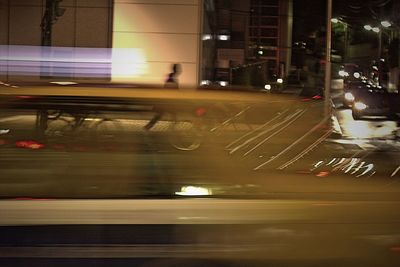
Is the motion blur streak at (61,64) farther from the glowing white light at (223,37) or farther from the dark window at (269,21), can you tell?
the dark window at (269,21)

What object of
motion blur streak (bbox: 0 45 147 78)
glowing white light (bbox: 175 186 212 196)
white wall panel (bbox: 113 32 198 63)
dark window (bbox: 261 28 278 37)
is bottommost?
glowing white light (bbox: 175 186 212 196)

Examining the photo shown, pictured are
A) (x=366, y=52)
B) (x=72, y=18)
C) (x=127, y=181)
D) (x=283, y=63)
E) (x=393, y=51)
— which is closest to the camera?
(x=127, y=181)

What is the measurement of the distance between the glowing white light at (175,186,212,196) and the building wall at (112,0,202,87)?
18.7 metres

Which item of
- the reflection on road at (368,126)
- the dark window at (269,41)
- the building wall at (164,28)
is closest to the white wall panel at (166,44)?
the building wall at (164,28)

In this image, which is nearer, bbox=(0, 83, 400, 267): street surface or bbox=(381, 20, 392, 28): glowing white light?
bbox=(0, 83, 400, 267): street surface

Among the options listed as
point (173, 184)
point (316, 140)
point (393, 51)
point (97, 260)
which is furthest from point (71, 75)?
point (393, 51)

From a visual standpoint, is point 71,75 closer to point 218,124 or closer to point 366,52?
point 218,124

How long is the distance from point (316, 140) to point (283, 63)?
38.0 metres

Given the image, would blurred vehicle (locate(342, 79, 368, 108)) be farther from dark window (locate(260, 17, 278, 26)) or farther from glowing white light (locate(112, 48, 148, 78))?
glowing white light (locate(112, 48, 148, 78))

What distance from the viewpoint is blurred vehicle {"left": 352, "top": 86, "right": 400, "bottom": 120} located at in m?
23.7

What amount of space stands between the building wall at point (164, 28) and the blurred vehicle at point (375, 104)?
20.5 ft

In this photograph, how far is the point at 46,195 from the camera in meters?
2.82

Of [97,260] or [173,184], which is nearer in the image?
[97,260]

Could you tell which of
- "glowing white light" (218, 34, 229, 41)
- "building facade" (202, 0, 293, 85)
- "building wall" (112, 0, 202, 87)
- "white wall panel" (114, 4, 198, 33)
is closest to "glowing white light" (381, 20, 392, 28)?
"building facade" (202, 0, 293, 85)
